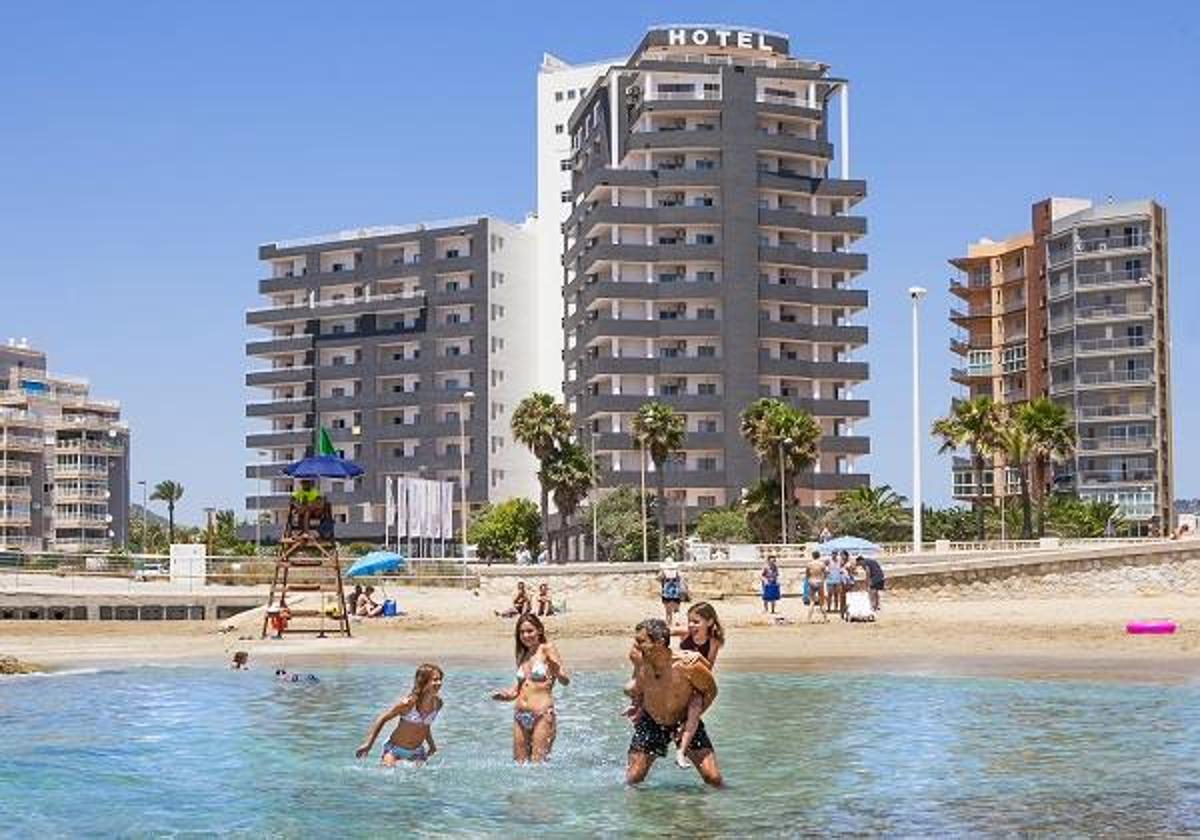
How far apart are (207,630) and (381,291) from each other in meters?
88.5

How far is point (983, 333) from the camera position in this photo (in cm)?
12756

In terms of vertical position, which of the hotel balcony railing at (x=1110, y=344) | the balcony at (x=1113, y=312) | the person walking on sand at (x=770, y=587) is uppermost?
the balcony at (x=1113, y=312)

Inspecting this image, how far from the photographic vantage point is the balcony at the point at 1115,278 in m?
110

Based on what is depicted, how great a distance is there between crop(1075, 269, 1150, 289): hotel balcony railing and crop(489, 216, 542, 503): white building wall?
4616cm

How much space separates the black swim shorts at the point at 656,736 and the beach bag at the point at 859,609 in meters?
26.1

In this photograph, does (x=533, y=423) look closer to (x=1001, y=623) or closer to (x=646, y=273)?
(x=646, y=273)

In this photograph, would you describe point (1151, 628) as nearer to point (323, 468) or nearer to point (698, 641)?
point (323, 468)

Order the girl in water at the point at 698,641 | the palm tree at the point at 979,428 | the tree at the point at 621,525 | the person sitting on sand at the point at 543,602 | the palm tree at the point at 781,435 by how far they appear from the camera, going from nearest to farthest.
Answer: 1. the girl in water at the point at 698,641
2. the person sitting on sand at the point at 543,602
3. the palm tree at the point at 781,435
4. the palm tree at the point at 979,428
5. the tree at the point at 621,525

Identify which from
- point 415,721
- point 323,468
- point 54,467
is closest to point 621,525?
point 323,468

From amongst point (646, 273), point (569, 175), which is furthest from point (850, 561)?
point (569, 175)

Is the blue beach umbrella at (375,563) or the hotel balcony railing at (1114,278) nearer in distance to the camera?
the blue beach umbrella at (375,563)

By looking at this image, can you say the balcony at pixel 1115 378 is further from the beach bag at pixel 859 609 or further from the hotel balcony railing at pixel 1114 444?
the beach bag at pixel 859 609

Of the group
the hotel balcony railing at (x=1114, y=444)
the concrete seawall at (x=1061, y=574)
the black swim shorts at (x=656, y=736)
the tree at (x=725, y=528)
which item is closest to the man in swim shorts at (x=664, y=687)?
the black swim shorts at (x=656, y=736)

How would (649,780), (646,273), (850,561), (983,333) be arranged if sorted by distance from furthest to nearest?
1. (983,333)
2. (646,273)
3. (850,561)
4. (649,780)
